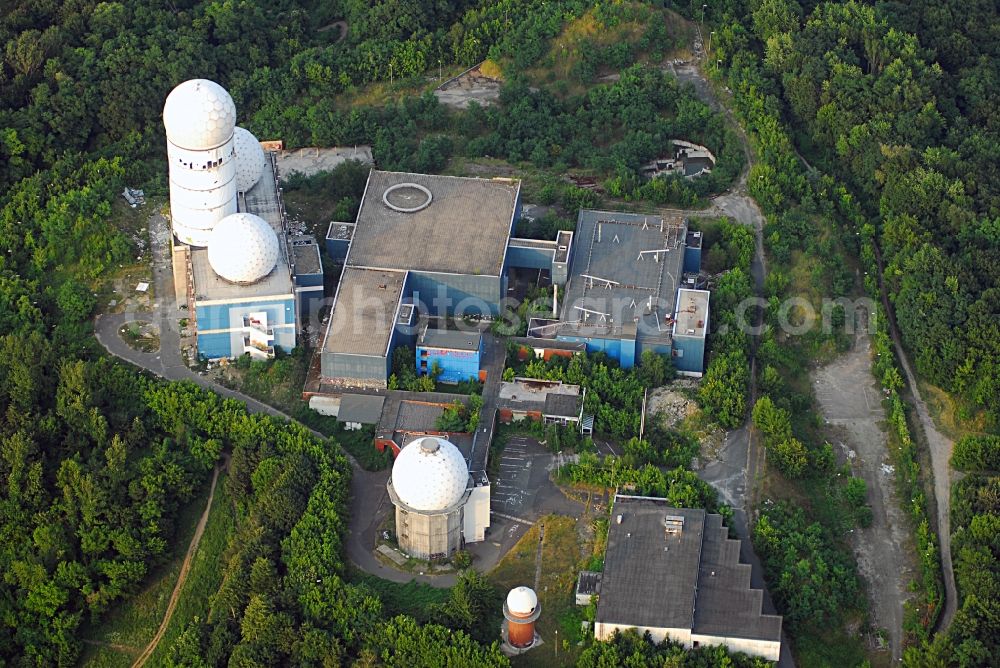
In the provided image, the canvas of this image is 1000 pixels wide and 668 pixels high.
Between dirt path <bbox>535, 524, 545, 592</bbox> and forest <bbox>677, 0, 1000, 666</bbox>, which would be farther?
forest <bbox>677, 0, 1000, 666</bbox>

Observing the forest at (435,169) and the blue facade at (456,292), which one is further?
the blue facade at (456,292)

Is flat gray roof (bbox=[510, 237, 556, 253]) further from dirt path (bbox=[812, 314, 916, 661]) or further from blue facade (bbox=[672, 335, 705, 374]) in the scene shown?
dirt path (bbox=[812, 314, 916, 661])

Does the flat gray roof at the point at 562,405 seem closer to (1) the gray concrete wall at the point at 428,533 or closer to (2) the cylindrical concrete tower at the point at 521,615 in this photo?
(1) the gray concrete wall at the point at 428,533

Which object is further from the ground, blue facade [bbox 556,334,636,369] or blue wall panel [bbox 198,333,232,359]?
blue facade [bbox 556,334,636,369]

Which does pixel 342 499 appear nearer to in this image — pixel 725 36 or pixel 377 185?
pixel 377 185

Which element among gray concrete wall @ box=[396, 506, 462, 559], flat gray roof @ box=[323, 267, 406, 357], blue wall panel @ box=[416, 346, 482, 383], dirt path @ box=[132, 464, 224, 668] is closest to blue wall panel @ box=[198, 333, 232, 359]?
flat gray roof @ box=[323, 267, 406, 357]

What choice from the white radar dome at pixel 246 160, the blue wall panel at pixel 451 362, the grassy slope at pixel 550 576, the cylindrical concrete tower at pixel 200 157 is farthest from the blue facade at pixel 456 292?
the grassy slope at pixel 550 576

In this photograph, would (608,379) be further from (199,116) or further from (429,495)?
(199,116)
